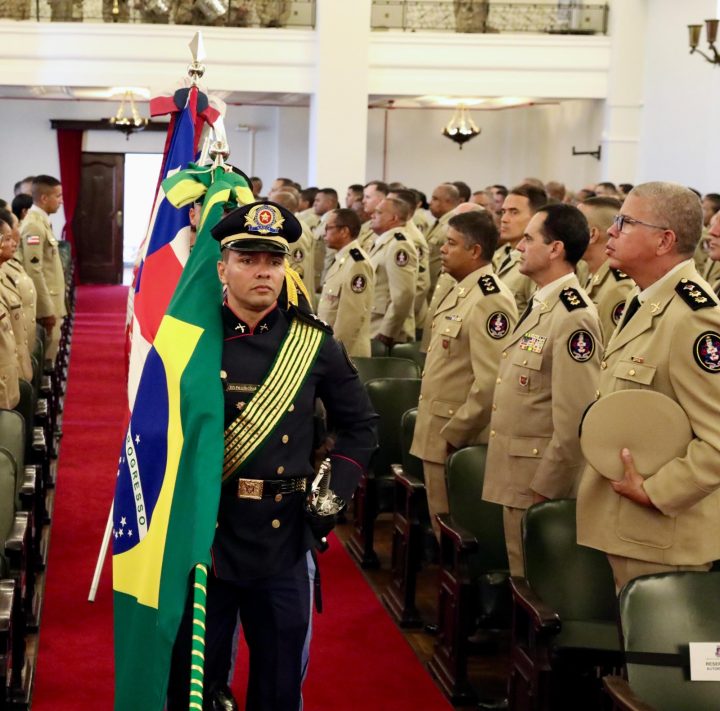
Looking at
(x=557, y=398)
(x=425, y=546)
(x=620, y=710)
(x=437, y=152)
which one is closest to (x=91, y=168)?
(x=437, y=152)

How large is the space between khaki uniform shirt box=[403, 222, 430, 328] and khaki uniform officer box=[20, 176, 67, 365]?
2517mm

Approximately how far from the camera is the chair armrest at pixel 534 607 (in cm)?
313

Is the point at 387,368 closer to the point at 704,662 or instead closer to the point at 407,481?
the point at 407,481

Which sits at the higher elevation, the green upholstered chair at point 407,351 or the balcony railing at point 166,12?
the balcony railing at point 166,12

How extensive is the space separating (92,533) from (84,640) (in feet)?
4.54

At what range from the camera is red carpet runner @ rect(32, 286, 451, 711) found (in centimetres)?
392

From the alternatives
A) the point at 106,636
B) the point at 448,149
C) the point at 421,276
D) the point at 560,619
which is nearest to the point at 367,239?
the point at 421,276

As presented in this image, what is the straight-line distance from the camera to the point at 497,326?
14.2 feet

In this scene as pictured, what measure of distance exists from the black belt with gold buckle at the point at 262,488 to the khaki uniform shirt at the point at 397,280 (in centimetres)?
471

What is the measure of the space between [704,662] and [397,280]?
16.1ft

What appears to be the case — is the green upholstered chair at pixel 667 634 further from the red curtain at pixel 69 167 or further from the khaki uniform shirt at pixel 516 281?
the red curtain at pixel 69 167

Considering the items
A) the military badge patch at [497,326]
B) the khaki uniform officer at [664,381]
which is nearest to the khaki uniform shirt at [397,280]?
the military badge patch at [497,326]

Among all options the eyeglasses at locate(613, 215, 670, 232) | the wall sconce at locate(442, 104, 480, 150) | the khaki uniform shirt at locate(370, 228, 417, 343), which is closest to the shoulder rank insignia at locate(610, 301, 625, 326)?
the eyeglasses at locate(613, 215, 670, 232)

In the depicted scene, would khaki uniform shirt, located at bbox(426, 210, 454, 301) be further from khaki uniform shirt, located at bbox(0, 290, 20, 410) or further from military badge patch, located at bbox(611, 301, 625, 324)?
khaki uniform shirt, located at bbox(0, 290, 20, 410)
